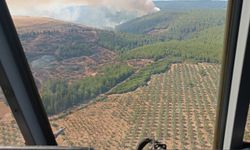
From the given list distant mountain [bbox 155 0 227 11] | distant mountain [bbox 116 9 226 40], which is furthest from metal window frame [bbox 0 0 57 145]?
distant mountain [bbox 155 0 227 11]

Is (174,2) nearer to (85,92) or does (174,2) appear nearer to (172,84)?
(172,84)

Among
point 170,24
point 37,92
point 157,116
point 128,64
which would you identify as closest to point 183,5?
point 170,24

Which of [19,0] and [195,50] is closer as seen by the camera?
[19,0]

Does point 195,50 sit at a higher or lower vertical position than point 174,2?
lower

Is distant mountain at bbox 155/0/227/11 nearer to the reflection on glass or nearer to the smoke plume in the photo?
the smoke plume

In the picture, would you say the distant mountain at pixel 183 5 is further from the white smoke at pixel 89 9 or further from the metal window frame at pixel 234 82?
the metal window frame at pixel 234 82

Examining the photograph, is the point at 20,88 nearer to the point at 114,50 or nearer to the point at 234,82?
the point at 114,50

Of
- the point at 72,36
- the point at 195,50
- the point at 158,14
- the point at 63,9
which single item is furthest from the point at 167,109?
the point at 63,9
